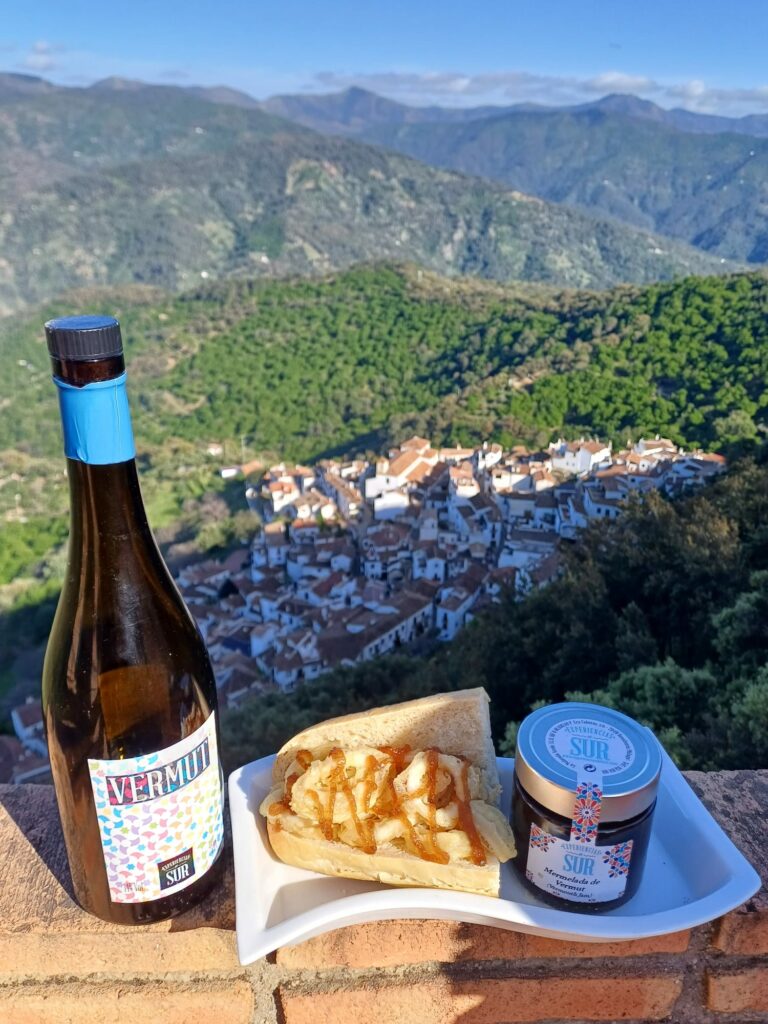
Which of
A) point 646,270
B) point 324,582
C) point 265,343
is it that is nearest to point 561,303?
point 265,343

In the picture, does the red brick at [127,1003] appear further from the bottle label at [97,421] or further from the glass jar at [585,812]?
the bottle label at [97,421]

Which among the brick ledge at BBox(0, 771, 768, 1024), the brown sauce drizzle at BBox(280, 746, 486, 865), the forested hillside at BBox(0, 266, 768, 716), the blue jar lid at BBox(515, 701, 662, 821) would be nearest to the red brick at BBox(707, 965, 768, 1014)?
the brick ledge at BBox(0, 771, 768, 1024)

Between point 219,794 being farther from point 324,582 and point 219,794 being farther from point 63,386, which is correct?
point 324,582

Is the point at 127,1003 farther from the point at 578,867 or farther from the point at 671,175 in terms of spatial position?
the point at 671,175

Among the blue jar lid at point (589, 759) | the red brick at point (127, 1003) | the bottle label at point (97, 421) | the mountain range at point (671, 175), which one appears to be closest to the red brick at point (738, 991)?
the blue jar lid at point (589, 759)

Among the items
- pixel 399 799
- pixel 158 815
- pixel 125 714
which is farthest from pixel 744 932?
pixel 125 714
